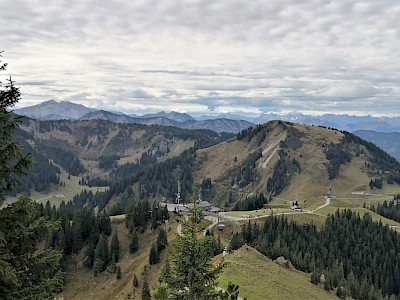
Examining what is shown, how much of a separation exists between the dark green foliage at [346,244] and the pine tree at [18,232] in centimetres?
9903

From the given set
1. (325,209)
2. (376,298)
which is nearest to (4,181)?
(376,298)

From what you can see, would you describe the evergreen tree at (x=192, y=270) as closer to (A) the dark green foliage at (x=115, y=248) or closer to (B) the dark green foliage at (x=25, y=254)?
(B) the dark green foliage at (x=25, y=254)

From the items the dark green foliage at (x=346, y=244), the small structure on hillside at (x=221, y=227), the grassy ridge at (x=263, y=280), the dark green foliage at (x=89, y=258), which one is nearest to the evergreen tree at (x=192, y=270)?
the grassy ridge at (x=263, y=280)

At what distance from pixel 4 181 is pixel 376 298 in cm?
10167

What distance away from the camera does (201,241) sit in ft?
70.6

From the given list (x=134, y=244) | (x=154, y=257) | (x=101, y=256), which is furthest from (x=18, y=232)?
(x=134, y=244)

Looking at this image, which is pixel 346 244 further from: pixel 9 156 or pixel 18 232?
pixel 9 156

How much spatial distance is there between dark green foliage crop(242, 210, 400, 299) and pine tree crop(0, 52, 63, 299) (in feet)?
325

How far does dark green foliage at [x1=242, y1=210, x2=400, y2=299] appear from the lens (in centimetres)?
12562

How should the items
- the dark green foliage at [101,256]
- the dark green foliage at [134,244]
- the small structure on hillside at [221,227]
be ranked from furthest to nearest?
the small structure on hillside at [221,227], the dark green foliage at [134,244], the dark green foliage at [101,256]

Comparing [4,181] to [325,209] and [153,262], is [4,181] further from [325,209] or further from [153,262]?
[325,209]

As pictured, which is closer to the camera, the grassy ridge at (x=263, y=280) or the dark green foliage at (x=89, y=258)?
the grassy ridge at (x=263, y=280)

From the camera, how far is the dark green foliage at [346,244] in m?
126

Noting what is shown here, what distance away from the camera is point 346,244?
145 m
